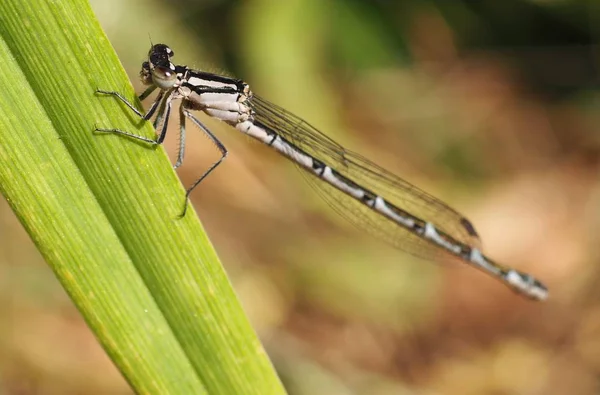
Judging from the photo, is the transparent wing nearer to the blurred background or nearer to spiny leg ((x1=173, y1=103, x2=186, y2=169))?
the blurred background

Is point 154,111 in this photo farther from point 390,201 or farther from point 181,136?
point 390,201

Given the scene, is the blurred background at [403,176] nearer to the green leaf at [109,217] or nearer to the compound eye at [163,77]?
the compound eye at [163,77]

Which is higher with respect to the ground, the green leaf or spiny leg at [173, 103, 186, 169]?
spiny leg at [173, 103, 186, 169]

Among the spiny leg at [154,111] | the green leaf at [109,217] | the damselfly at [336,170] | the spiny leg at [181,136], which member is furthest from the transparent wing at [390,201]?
the green leaf at [109,217]

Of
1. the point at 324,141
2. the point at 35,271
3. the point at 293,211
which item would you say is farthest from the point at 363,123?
the point at 35,271

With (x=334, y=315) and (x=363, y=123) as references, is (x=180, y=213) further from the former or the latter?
(x=363, y=123)

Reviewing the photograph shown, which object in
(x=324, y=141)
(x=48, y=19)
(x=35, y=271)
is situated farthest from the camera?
(x=35, y=271)

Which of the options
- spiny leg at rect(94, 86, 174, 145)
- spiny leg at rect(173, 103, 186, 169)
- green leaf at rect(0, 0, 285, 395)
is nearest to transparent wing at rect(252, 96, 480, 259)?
spiny leg at rect(173, 103, 186, 169)
